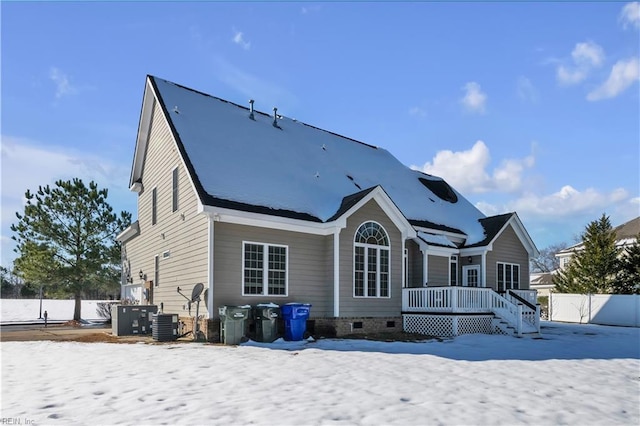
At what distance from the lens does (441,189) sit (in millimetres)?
24703

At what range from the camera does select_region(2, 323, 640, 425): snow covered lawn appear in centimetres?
593

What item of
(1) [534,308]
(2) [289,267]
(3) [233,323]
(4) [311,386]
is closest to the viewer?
(4) [311,386]

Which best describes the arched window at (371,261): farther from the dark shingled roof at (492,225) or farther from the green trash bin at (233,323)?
the dark shingled roof at (492,225)

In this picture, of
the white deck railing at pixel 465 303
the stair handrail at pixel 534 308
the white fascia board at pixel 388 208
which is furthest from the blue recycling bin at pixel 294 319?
the stair handrail at pixel 534 308

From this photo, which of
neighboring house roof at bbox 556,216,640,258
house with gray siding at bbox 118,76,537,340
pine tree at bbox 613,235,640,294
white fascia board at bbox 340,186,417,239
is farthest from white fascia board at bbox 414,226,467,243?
neighboring house roof at bbox 556,216,640,258

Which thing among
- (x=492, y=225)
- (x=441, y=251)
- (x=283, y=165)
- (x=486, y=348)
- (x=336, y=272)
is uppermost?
(x=283, y=165)

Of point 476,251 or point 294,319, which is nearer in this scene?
point 294,319

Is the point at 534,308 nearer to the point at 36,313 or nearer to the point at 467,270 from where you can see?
the point at 467,270

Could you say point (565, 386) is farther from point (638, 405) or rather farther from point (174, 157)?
point (174, 157)

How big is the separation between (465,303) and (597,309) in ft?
49.6

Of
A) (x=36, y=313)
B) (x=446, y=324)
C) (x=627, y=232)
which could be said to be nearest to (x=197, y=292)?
(x=446, y=324)

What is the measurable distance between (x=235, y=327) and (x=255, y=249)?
2.57 m

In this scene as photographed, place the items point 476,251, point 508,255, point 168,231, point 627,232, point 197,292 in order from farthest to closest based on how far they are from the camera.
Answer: point 627,232 < point 508,255 < point 476,251 < point 168,231 < point 197,292

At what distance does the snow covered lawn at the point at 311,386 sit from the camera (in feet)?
19.5
